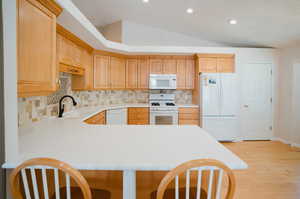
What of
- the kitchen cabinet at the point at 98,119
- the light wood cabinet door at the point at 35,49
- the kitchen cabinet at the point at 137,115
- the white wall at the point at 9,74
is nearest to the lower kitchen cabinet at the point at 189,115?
the kitchen cabinet at the point at 137,115

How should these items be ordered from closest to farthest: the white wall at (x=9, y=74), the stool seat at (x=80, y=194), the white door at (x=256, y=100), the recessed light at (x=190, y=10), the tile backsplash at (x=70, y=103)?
the white wall at (x=9, y=74), the stool seat at (x=80, y=194), the tile backsplash at (x=70, y=103), the recessed light at (x=190, y=10), the white door at (x=256, y=100)

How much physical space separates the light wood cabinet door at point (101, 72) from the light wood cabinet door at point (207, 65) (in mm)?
2216

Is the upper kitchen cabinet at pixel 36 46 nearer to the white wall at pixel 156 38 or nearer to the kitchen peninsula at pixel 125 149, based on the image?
the kitchen peninsula at pixel 125 149

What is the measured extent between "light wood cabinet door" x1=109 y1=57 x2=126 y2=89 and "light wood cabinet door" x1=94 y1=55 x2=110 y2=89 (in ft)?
0.41

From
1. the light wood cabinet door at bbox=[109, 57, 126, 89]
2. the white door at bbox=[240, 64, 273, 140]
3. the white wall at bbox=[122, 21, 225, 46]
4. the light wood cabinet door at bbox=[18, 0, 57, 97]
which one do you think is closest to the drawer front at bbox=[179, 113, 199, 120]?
the white door at bbox=[240, 64, 273, 140]

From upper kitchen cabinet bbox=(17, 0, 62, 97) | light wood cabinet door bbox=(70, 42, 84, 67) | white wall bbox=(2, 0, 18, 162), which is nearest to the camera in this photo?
white wall bbox=(2, 0, 18, 162)

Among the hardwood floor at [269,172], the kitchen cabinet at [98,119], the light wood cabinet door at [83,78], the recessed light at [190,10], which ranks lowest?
the hardwood floor at [269,172]

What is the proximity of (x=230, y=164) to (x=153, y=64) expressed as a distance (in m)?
4.06

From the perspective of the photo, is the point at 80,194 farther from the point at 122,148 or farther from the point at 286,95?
the point at 286,95

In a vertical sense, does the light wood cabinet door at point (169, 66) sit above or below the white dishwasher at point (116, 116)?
above

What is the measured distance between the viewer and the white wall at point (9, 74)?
1062mm

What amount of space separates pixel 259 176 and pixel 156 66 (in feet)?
10.5

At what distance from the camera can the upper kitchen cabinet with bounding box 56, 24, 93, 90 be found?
2.71m

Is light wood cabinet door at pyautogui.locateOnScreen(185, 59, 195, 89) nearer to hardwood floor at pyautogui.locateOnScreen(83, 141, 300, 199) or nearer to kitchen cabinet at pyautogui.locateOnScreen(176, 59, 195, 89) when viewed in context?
kitchen cabinet at pyautogui.locateOnScreen(176, 59, 195, 89)
